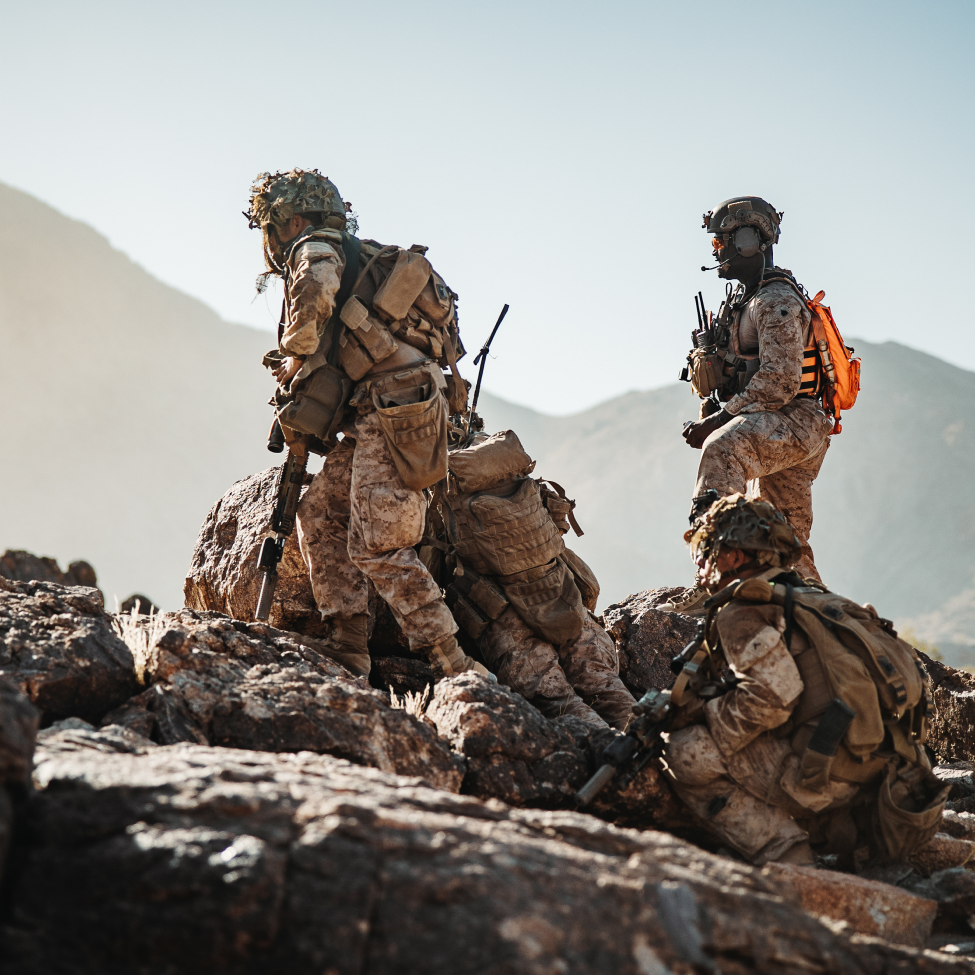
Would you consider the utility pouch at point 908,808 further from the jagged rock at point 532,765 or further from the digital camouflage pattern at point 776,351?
the digital camouflage pattern at point 776,351

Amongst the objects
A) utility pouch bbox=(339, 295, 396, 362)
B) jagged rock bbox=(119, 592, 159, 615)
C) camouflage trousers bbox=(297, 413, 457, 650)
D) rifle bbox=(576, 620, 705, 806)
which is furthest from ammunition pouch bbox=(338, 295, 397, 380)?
rifle bbox=(576, 620, 705, 806)

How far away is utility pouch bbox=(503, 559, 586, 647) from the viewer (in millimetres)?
5840

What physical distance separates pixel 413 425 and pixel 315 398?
0.58m

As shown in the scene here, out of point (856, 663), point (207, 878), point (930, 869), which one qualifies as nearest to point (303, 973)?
point (207, 878)

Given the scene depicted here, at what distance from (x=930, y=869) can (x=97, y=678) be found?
3170 mm

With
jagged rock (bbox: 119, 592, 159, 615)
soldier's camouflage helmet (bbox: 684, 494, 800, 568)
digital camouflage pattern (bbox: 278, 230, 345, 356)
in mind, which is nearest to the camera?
soldier's camouflage helmet (bbox: 684, 494, 800, 568)

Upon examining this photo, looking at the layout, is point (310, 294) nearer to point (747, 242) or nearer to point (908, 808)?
point (908, 808)

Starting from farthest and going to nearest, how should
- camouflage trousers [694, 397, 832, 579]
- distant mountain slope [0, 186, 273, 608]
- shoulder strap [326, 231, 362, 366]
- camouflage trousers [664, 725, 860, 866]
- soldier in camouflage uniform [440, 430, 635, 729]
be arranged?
distant mountain slope [0, 186, 273, 608] → camouflage trousers [694, 397, 832, 579] → soldier in camouflage uniform [440, 430, 635, 729] → shoulder strap [326, 231, 362, 366] → camouflage trousers [664, 725, 860, 866]

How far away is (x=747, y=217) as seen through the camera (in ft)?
23.8

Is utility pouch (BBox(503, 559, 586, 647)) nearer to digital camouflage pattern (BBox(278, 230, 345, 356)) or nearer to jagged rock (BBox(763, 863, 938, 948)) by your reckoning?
digital camouflage pattern (BBox(278, 230, 345, 356))

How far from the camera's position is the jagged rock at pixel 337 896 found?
6.45 feet

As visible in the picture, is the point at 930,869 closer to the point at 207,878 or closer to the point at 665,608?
the point at 207,878

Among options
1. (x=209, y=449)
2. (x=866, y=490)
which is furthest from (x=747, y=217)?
(x=209, y=449)

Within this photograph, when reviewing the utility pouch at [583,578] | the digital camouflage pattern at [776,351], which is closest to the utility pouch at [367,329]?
the utility pouch at [583,578]
